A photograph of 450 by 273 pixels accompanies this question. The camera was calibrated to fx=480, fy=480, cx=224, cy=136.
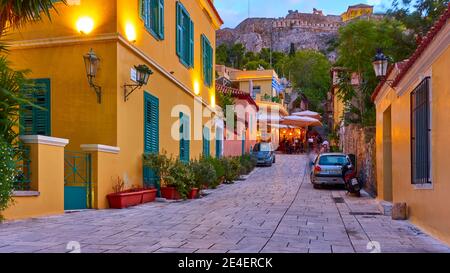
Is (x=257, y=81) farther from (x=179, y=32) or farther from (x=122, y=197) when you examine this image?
(x=122, y=197)

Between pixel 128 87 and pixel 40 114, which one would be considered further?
pixel 128 87

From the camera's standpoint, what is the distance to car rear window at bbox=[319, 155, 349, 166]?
1839 centimetres

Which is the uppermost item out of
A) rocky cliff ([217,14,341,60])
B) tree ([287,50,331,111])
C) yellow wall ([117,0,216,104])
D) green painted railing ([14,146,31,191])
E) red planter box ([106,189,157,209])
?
rocky cliff ([217,14,341,60])

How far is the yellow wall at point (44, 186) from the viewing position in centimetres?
823

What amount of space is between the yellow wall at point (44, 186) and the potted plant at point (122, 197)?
4.49 feet

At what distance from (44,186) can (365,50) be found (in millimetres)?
14142

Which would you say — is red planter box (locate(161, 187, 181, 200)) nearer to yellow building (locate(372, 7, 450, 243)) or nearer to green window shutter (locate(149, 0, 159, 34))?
green window shutter (locate(149, 0, 159, 34))

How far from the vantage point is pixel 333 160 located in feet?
61.1

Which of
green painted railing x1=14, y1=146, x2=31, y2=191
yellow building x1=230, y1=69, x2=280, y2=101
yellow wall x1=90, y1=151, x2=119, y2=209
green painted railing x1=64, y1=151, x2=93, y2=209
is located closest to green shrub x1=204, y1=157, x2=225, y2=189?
yellow wall x1=90, y1=151, x2=119, y2=209

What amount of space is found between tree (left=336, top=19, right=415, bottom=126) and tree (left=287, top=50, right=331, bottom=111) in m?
37.5

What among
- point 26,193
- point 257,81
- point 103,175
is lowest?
point 26,193

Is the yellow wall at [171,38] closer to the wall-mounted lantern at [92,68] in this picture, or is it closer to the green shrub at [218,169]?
the wall-mounted lantern at [92,68]

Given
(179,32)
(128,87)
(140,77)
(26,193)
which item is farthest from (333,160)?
(26,193)

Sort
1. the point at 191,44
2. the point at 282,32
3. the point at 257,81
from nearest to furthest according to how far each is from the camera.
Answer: the point at 191,44, the point at 257,81, the point at 282,32
